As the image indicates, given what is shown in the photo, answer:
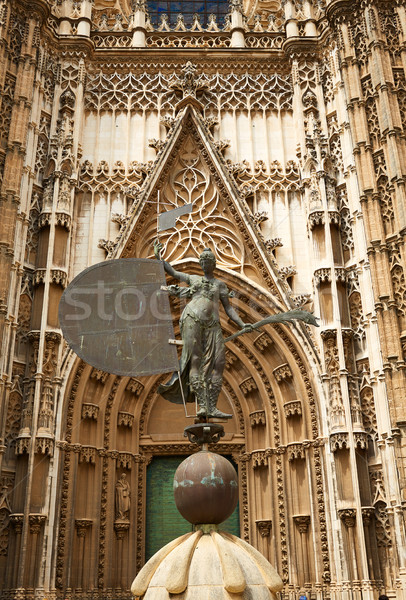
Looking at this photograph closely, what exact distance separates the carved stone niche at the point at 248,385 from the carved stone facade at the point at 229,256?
0.04 m

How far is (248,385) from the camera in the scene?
16.7m

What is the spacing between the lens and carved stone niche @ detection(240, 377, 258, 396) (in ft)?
54.6

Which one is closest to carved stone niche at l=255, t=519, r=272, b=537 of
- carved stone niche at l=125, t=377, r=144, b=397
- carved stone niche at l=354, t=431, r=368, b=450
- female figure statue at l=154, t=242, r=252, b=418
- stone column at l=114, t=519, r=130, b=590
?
carved stone niche at l=354, t=431, r=368, b=450

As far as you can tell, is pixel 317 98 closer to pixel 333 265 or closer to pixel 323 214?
pixel 323 214

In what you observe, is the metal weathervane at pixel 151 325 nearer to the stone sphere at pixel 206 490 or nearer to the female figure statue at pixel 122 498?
the stone sphere at pixel 206 490

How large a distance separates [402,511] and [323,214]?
755 cm

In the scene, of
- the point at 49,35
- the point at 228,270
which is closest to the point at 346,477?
the point at 228,270

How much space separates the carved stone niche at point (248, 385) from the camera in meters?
16.7

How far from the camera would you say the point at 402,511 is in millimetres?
13180

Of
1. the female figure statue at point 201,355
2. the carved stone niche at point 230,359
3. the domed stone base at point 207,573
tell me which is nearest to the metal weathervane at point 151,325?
the female figure statue at point 201,355

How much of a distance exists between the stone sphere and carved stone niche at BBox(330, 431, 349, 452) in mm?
7719

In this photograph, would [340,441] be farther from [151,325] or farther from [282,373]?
[151,325]

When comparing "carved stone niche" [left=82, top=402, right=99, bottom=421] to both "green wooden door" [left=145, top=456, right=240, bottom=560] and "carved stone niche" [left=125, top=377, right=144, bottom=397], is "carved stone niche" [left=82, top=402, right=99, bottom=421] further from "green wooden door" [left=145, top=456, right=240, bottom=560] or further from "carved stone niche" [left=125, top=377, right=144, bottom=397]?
"green wooden door" [left=145, top=456, right=240, bottom=560]

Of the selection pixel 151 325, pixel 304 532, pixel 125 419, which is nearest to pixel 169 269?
pixel 151 325
